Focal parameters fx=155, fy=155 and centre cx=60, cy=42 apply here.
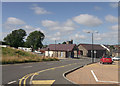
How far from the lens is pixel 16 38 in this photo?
8994cm

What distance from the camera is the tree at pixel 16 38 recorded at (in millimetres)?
89800

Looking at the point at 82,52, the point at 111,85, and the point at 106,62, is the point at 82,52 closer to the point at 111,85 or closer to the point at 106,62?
the point at 106,62

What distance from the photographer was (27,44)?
9050 centimetres

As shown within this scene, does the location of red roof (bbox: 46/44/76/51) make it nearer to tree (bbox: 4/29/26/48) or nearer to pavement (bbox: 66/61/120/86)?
tree (bbox: 4/29/26/48)

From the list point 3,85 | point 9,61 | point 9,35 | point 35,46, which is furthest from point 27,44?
point 3,85

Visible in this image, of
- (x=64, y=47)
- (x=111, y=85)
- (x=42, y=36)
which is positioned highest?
(x=42, y=36)

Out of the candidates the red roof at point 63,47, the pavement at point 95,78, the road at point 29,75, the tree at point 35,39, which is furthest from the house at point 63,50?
the pavement at point 95,78

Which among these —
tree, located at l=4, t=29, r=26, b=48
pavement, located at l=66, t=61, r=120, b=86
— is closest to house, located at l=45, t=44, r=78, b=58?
tree, located at l=4, t=29, r=26, b=48

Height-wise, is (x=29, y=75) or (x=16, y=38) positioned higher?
(x=16, y=38)

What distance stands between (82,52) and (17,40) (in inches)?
1562

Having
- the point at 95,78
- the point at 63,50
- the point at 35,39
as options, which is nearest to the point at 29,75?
the point at 95,78

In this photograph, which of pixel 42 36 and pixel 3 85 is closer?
pixel 3 85

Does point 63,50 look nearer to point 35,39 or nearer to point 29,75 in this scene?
point 35,39

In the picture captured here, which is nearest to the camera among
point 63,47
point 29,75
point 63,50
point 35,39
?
point 29,75
